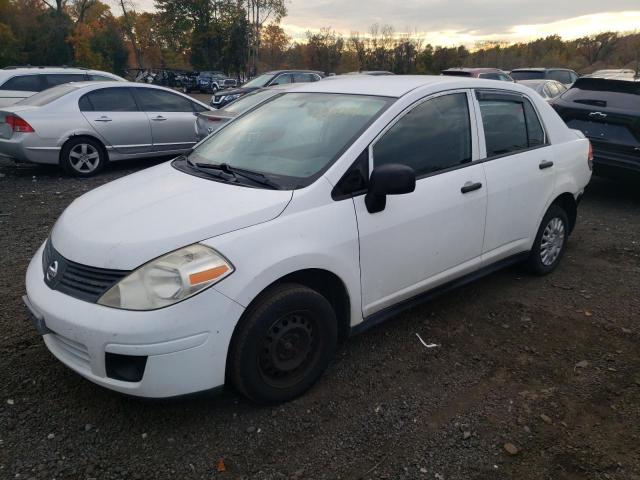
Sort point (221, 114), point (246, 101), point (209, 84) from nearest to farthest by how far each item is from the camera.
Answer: point (221, 114)
point (246, 101)
point (209, 84)

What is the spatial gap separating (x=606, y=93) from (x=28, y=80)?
1042 cm

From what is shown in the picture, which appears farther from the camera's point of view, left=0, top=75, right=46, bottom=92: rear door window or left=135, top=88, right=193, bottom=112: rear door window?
left=0, top=75, right=46, bottom=92: rear door window

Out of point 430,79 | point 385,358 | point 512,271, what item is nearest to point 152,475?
point 385,358

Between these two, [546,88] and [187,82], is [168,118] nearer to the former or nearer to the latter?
[546,88]

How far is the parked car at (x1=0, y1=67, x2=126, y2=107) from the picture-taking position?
9.89m

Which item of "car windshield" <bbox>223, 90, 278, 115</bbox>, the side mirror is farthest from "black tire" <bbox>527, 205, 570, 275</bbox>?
"car windshield" <bbox>223, 90, 278, 115</bbox>

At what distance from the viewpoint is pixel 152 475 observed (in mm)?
2336

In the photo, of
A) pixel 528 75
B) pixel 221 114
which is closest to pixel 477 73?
pixel 528 75

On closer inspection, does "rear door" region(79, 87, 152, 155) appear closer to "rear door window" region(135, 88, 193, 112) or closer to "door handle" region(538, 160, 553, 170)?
"rear door window" region(135, 88, 193, 112)

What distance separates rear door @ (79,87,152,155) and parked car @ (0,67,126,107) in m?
1.37

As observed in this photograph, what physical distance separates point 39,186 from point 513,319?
22.9 ft

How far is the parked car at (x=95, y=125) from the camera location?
25.0 ft

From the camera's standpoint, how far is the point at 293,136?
332cm

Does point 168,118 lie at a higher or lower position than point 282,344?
higher
